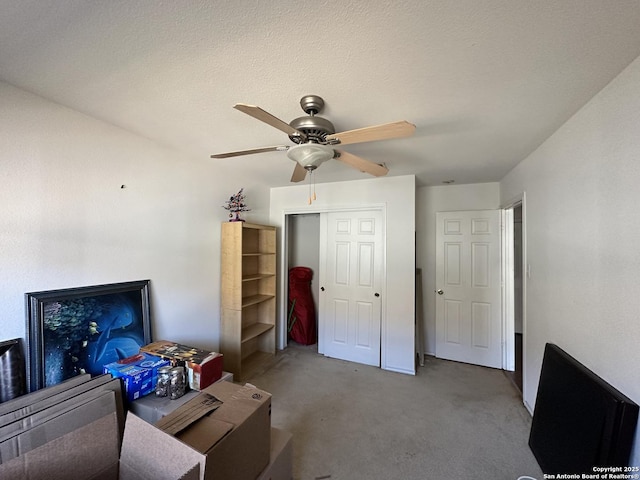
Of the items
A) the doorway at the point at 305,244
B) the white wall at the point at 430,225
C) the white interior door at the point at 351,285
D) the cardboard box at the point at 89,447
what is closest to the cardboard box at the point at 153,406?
the cardboard box at the point at 89,447

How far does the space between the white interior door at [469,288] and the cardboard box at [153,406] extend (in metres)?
3.18

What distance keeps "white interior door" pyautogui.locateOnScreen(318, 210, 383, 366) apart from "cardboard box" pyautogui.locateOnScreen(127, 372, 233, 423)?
2170 mm

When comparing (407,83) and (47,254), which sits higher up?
(407,83)

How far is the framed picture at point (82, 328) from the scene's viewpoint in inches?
59.2

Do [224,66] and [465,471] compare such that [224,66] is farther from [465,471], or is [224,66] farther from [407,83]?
[465,471]

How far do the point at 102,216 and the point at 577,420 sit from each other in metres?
3.31

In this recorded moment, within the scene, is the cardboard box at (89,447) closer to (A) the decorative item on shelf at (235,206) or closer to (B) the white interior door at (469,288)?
(A) the decorative item on shelf at (235,206)

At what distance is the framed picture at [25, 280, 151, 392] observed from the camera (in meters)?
1.50

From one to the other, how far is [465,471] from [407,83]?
2.48 metres

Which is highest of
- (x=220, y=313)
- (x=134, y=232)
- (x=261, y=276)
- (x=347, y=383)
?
(x=134, y=232)

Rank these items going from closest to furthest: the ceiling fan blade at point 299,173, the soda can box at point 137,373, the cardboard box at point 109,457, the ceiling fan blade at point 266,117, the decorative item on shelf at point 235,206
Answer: the cardboard box at point 109,457 < the ceiling fan blade at point 266,117 < the soda can box at point 137,373 < the ceiling fan blade at point 299,173 < the decorative item on shelf at point 235,206

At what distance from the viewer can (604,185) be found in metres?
1.34

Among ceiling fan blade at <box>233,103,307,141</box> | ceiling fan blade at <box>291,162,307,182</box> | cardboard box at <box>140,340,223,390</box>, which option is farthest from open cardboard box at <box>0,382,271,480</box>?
ceiling fan blade at <box>291,162,307,182</box>

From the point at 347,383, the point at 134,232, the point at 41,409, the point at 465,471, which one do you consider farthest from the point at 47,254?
the point at 465,471
